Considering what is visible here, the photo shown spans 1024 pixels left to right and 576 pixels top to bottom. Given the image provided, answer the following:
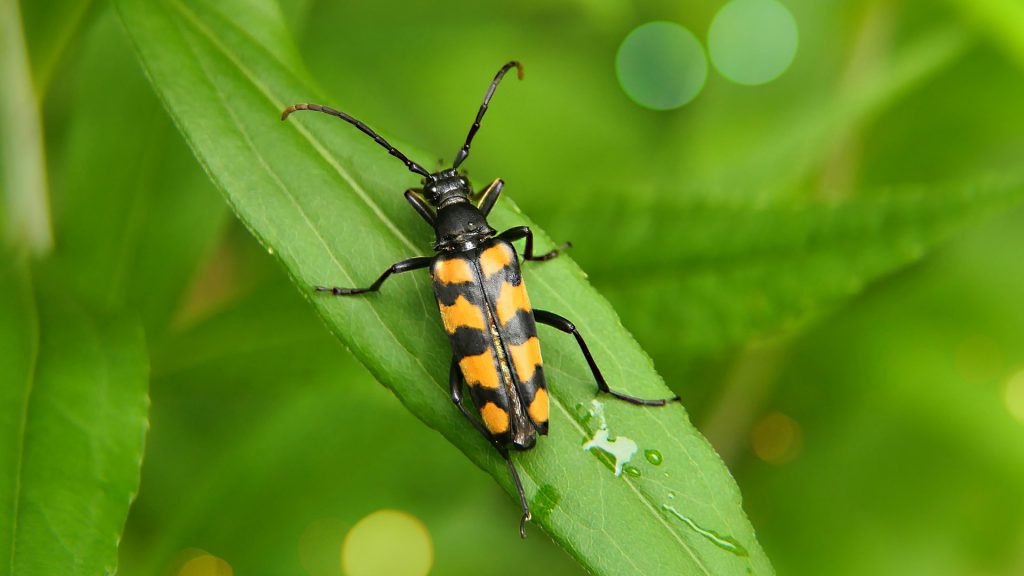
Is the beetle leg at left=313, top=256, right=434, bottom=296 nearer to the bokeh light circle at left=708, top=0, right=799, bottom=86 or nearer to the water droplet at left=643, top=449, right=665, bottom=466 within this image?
the water droplet at left=643, top=449, right=665, bottom=466

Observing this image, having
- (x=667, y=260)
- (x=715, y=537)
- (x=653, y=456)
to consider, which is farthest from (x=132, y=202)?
(x=715, y=537)

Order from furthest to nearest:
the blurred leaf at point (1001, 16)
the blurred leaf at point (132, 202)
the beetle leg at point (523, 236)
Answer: the blurred leaf at point (1001, 16)
the blurred leaf at point (132, 202)
the beetle leg at point (523, 236)

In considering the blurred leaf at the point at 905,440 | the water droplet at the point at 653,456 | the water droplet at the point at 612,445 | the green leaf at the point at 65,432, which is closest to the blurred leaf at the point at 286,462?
the green leaf at the point at 65,432

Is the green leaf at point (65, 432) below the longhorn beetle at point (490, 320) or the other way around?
below

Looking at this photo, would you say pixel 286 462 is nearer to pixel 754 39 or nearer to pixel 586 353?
pixel 586 353

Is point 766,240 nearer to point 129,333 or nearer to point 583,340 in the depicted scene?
point 583,340

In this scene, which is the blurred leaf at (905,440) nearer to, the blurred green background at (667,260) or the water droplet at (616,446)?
the blurred green background at (667,260)

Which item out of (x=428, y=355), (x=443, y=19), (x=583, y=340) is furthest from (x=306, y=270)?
(x=443, y=19)
